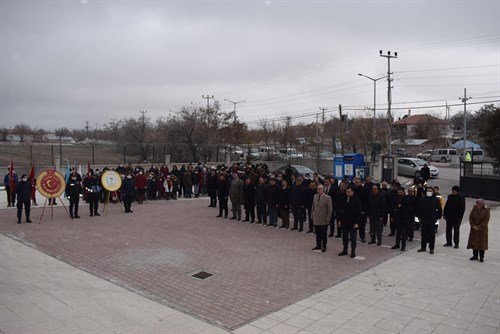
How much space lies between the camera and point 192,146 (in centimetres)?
3750

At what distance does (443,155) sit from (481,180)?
32844mm

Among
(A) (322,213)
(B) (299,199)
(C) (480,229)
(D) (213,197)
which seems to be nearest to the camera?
(C) (480,229)

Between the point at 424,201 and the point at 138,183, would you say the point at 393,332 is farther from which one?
the point at 138,183

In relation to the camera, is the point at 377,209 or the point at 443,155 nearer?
the point at 377,209

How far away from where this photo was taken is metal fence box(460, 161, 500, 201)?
22.0 meters

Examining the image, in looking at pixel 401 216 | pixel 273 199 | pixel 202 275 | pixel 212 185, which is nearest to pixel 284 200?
A: pixel 273 199

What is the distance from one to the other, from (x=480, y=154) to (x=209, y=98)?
31198mm

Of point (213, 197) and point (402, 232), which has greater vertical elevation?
point (213, 197)

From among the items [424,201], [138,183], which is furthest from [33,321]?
[138,183]

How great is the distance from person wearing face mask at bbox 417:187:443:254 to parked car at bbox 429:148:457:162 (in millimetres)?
44541

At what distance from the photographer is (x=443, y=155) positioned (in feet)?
173

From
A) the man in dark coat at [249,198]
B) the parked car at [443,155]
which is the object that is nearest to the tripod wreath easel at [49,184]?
the man in dark coat at [249,198]

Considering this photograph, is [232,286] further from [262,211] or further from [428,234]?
[262,211]

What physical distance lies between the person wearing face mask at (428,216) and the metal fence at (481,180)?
42.5ft
